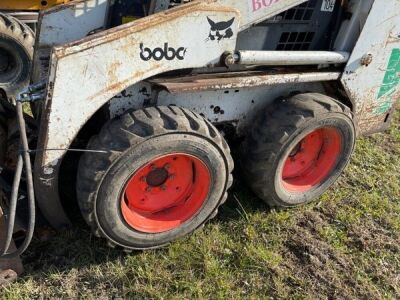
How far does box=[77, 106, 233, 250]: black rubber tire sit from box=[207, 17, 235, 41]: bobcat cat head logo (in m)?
0.42

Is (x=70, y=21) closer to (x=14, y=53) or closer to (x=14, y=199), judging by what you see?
(x=14, y=199)

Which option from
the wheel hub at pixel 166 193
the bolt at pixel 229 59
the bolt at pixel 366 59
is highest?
the bolt at pixel 366 59

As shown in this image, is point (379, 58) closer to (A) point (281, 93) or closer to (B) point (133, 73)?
(A) point (281, 93)

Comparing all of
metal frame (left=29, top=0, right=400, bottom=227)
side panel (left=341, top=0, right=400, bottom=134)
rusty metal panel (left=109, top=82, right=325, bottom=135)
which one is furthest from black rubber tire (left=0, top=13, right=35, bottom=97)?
side panel (left=341, top=0, right=400, bottom=134)

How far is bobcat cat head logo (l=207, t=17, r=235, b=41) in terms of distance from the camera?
2.48 metres

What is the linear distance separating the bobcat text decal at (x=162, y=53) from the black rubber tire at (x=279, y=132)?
81 cm

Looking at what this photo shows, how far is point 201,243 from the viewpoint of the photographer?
9.62ft

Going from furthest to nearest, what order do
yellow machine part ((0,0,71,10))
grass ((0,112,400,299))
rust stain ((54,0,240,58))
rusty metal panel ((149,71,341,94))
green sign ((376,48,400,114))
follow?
yellow machine part ((0,0,71,10)), green sign ((376,48,400,114)), grass ((0,112,400,299)), rusty metal panel ((149,71,341,94)), rust stain ((54,0,240,58))

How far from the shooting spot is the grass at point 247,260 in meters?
2.66

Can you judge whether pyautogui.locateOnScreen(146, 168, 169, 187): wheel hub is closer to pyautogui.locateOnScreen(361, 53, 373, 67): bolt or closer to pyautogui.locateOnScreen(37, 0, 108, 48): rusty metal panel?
pyautogui.locateOnScreen(37, 0, 108, 48): rusty metal panel

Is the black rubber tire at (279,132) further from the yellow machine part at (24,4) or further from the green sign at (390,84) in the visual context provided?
the yellow machine part at (24,4)

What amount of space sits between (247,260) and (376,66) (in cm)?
156

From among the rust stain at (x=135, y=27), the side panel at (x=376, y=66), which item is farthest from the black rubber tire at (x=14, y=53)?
the side panel at (x=376, y=66)

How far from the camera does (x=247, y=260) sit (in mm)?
2887
